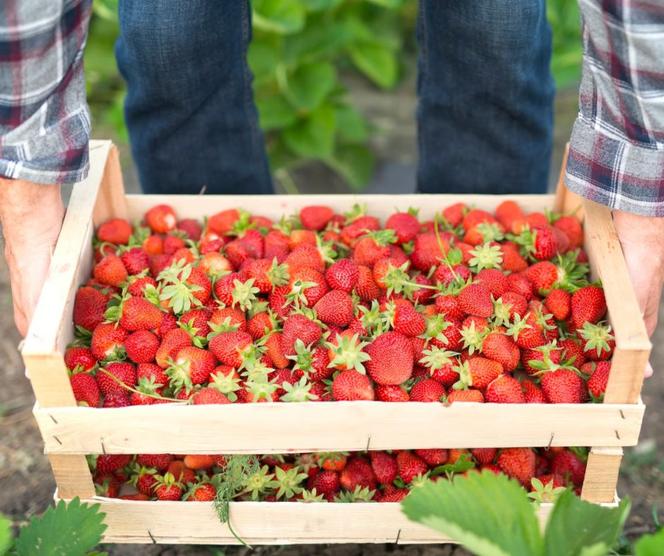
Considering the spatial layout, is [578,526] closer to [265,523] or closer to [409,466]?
[409,466]

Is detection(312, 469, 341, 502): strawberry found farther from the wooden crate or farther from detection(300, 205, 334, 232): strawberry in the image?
detection(300, 205, 334, 232): strawberry

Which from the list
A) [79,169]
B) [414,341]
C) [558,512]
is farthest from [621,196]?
[79,169]

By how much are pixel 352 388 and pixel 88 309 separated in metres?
0.45

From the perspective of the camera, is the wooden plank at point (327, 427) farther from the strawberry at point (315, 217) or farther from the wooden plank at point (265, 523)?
the strawberry at point (315, 217)

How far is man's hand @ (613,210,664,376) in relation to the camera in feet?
4.31

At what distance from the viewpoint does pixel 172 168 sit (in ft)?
6.11

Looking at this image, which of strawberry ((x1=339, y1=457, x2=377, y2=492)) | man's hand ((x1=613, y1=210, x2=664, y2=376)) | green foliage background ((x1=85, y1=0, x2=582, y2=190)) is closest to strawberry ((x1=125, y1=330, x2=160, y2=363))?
strawberry ((x1=339, y1=457, x2=377, y2=492))

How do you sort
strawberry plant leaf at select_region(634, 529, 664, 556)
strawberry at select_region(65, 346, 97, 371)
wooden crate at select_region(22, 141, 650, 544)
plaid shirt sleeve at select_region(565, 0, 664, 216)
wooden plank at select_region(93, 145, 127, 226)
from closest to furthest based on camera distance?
strawberry plant leaf at select_region(634, 529, 664, 556) < plaid shirt sleeve at select_region(565, 0, 664, 216) < wooden crate at select_region(22, 141, 650, 544) < strawberry at select_region(65, 346, 97, 371) < wooden plank at select_region(93, 145, 127, 226)

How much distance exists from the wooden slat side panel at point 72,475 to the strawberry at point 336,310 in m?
0.42

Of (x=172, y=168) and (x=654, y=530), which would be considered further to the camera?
(x=172, y=168)

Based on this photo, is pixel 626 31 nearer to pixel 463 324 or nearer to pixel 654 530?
pixel 463 324

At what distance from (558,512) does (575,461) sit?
37cm

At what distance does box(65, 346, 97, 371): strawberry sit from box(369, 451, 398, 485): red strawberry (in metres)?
0.46

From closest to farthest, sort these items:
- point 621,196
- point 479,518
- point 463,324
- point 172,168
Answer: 1. point 479,518
2. point 621,196
3. point 463,324
4. point 172,168
